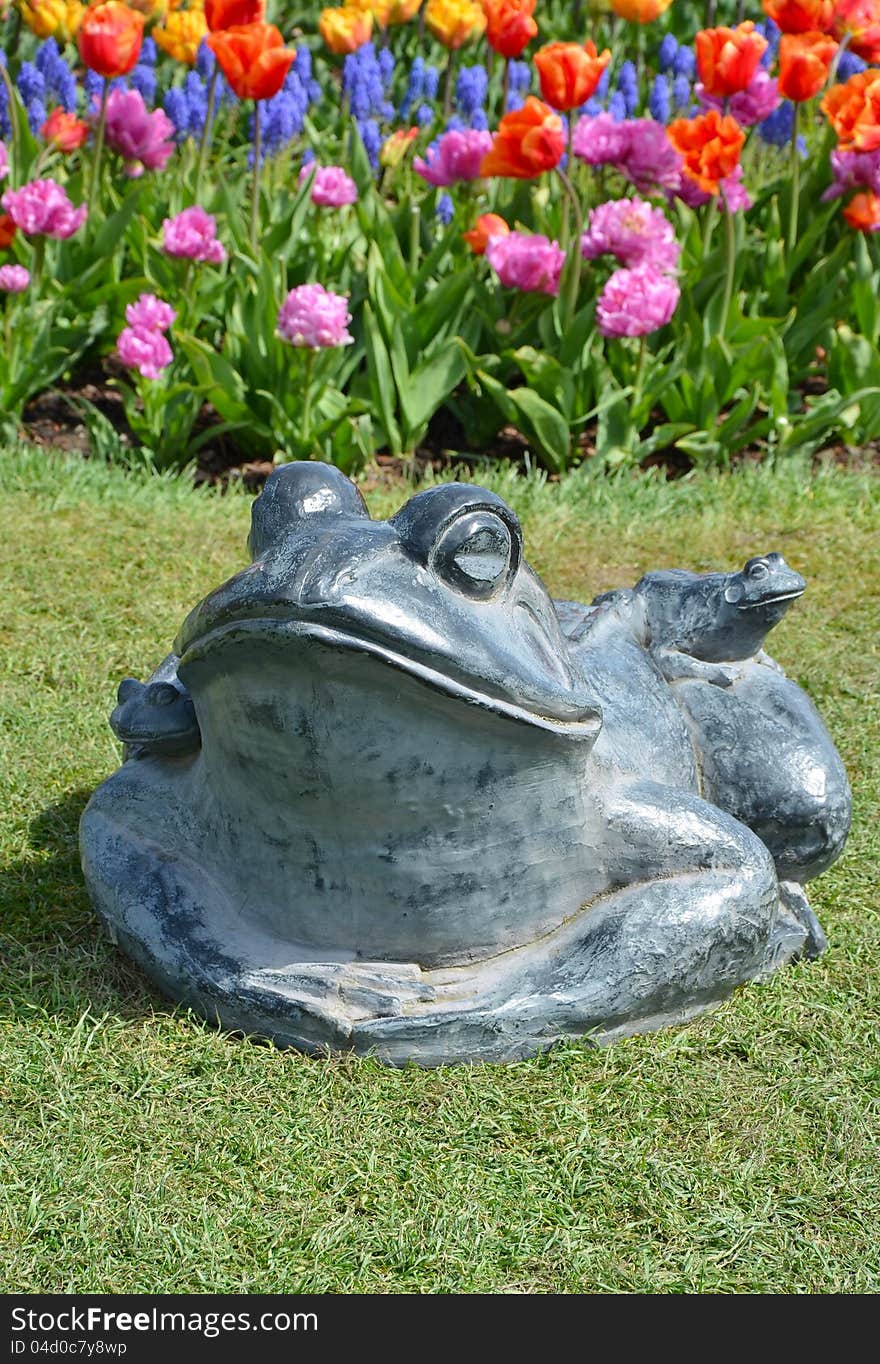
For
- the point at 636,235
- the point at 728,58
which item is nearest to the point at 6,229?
the point at 636,235

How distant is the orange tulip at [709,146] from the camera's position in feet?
19.1

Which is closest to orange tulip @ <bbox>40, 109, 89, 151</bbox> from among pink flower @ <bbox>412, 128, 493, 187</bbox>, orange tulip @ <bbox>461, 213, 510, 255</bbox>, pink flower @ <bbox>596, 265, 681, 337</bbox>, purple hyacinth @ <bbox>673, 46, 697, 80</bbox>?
pink flower @ <bbox>412, 128, 493, 187</bbox>

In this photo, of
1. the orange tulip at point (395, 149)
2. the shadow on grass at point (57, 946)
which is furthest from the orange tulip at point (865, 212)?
the shadow on grass at point (57, 946)

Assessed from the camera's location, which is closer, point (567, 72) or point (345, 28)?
point (567, 72)

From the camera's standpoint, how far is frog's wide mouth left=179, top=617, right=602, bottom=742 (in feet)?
8.33

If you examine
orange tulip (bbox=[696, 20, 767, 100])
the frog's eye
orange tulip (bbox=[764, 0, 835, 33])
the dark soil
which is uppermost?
orange tulip (bbox=[764, 0, 835, 33])

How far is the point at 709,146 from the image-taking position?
582 centimetres

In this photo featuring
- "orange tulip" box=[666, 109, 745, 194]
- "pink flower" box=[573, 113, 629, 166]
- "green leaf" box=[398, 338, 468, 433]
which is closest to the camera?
"orange tulip" box=[666, 109, 745, 194]

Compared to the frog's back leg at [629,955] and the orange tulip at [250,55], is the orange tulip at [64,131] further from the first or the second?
the frog's back leg at [629,955]

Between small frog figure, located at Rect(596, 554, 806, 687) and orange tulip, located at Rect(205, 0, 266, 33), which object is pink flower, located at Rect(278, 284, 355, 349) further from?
small frog figure, located at Rect(596, 554, 806, 687)

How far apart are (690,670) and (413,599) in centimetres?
112

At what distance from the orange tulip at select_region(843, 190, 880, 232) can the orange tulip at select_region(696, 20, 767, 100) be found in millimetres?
782

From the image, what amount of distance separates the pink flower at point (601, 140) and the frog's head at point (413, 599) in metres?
4.12

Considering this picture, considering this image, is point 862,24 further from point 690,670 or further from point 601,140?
→ point 690,670
